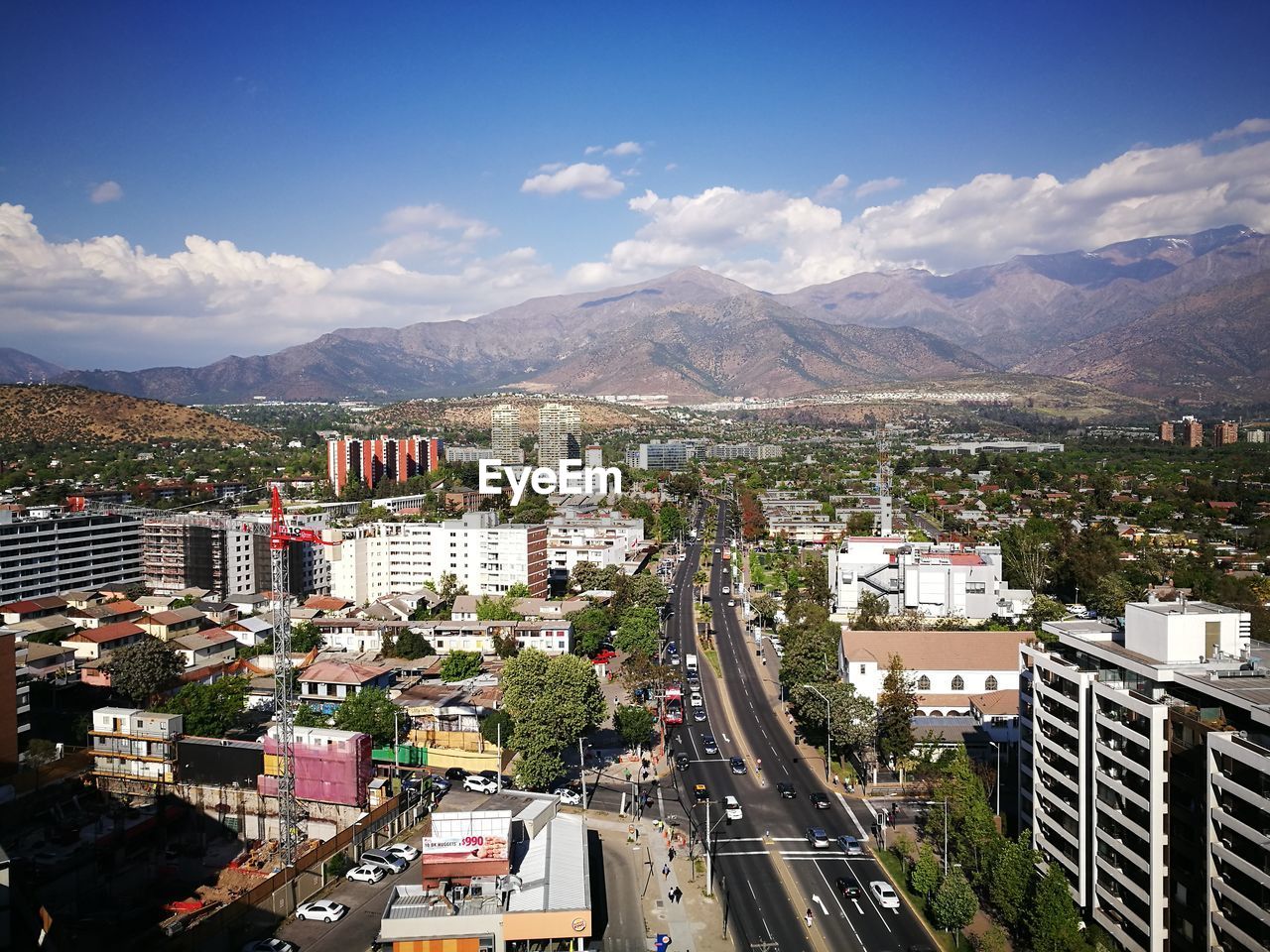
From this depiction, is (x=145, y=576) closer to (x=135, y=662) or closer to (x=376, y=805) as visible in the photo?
(x=135, y=662)

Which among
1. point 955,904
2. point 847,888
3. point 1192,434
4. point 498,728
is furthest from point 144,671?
point 1192,434

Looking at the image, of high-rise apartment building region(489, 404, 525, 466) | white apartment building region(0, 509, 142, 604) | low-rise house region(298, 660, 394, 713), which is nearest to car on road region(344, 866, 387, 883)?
low-rise house region(298, 660, 394, 713)

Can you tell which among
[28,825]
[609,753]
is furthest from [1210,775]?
[28,825]

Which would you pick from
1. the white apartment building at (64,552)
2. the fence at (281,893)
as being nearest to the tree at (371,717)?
the fence at (281,893)

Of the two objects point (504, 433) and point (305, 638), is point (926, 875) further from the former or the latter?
point (504, 433)

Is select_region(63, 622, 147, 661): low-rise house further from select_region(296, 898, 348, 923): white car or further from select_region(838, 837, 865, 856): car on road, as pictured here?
select_region(838, 837, 865, 856): car on road

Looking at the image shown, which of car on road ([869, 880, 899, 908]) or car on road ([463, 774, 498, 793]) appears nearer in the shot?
car on road ([869, 880, 899, 908])

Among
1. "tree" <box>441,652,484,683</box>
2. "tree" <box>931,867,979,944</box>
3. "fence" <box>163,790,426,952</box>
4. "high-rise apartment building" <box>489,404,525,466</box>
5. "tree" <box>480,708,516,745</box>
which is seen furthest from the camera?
"high-rise apartment building" <box>489,404,525,466</box>
